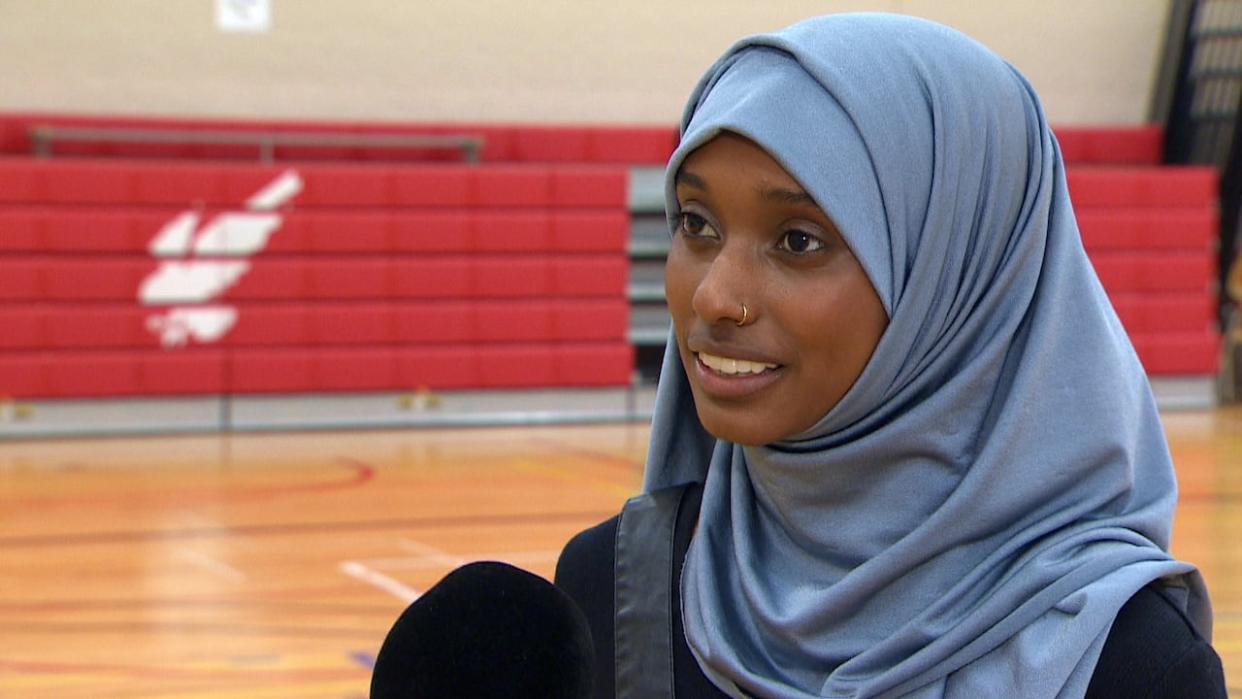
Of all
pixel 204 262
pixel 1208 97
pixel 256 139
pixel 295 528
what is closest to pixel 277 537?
pixel 295 528

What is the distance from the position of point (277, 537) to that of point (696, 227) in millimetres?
4711

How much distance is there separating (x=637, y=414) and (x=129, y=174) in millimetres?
2977

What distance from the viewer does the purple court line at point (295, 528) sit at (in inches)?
215

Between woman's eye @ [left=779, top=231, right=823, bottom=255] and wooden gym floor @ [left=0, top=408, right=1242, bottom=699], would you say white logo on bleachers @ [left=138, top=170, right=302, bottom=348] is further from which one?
woman's eye @ [left=779, top=231, right=823, bottom=255]

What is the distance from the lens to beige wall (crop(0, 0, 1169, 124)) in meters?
8.80

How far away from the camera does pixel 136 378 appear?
861 cm

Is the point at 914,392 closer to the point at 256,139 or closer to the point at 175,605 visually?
the point at 175,605

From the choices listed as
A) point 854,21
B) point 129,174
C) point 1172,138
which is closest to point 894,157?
point 854,21

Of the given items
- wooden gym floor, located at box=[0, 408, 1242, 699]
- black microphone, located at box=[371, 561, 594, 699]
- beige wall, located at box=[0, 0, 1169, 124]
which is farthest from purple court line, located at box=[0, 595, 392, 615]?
beige wall, located at box=[0, 0, 1169, 124]

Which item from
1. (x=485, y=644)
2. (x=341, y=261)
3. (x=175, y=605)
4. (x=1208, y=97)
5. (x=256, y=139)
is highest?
(x=485, y=644)

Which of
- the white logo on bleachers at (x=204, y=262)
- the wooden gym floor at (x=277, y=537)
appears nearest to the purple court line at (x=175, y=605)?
the wooden gym floor at (x=277, y=537)

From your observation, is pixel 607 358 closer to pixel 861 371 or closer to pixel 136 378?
pixel 136 378

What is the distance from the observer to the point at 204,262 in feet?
28.6

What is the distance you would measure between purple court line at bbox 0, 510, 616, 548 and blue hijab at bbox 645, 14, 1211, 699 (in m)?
4.66
